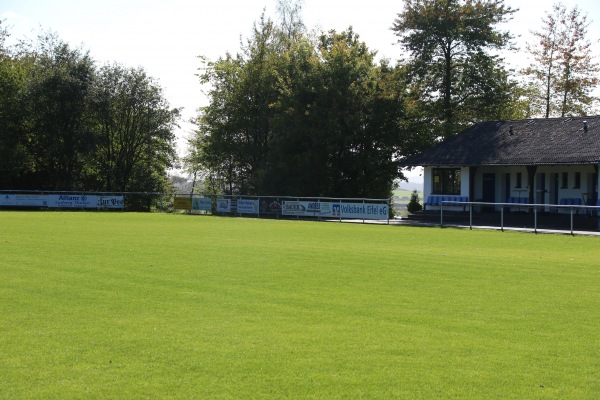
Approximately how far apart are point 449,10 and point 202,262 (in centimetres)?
3828

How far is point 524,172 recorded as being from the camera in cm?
4078

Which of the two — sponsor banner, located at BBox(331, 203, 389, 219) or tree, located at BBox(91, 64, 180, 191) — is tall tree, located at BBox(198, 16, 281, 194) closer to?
tree, located at BBox(91, 64, 180, 191)

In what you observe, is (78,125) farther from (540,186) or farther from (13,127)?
(540,186)

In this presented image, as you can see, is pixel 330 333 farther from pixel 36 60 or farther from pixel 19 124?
pixel 36 60

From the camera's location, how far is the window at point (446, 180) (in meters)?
43.1

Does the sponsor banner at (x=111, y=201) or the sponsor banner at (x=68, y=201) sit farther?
the sponsor banner at (x=111, y=201)

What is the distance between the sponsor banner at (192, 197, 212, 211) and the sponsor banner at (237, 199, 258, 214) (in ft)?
8.48

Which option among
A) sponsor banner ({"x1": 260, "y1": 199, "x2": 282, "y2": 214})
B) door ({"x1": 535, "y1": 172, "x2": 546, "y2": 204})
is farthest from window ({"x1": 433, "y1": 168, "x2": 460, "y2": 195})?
sponsor banner ({"x1": 260, "y1": 199, "x2": 282, "y2": 214})

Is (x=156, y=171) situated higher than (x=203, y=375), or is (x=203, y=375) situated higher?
(x=156, y=171)

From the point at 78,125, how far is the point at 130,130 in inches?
209

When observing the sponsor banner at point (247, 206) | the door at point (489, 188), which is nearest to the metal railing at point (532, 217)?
the door at point (489, 188)

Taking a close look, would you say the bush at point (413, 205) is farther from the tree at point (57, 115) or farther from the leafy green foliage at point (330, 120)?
the tree at point (57, 115)

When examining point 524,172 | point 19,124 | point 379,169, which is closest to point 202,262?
point 524,172

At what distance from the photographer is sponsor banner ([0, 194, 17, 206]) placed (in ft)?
156
